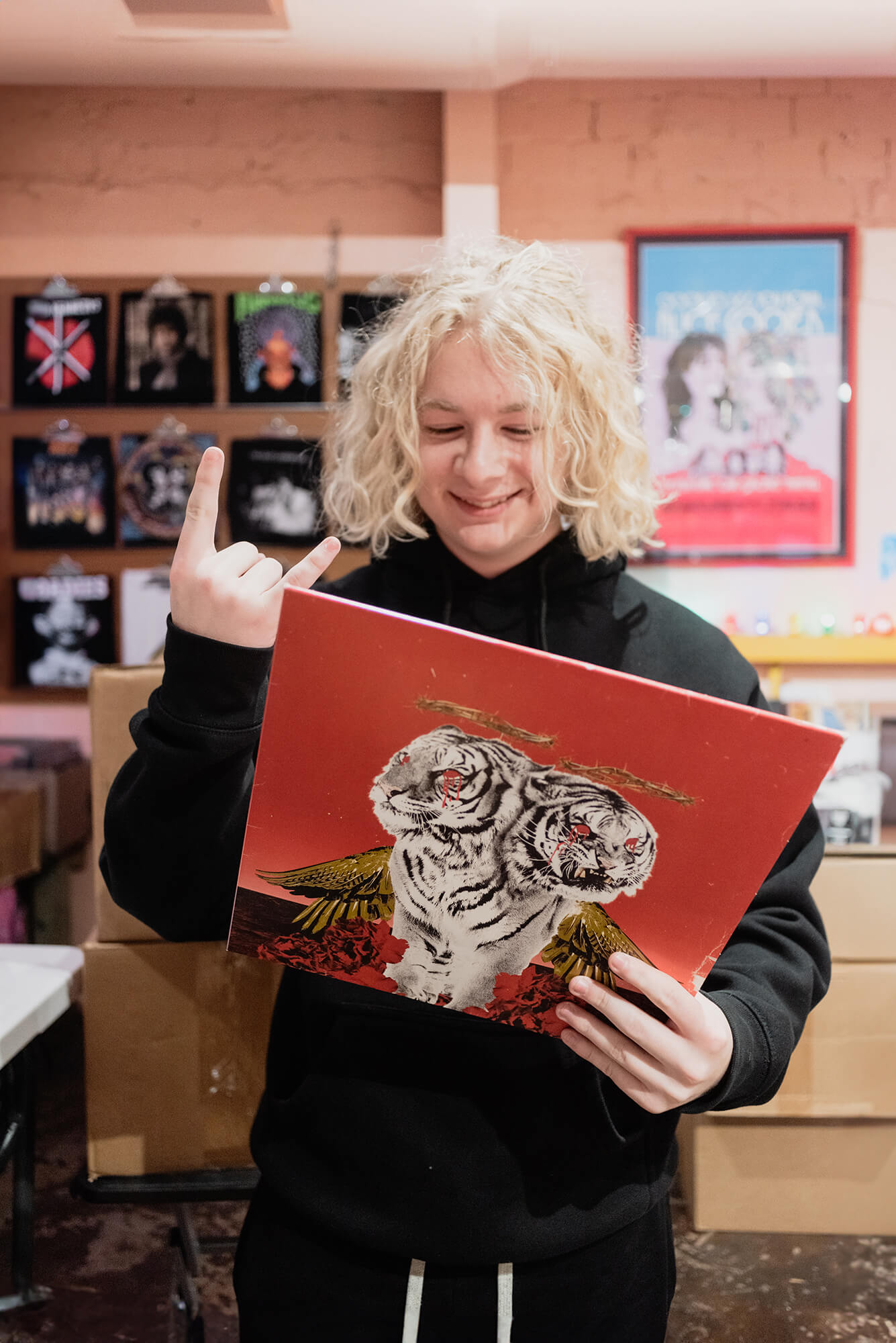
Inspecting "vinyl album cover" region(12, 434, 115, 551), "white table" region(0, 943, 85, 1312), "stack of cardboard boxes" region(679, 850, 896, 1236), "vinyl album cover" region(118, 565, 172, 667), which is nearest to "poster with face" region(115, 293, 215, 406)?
"vinyl album cover" region(12, 434, 115, 551)

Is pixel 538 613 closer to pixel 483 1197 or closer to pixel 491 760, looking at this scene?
pixel 491 760

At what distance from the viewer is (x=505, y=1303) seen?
2.79 ft

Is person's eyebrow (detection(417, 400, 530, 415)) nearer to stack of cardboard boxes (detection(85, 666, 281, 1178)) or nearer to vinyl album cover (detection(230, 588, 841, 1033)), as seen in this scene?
vinyl album cover (detection(230, 588, 841, 1033))

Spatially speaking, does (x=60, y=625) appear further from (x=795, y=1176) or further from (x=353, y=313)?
(x=795, y=1176)

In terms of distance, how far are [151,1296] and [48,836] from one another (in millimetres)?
1336

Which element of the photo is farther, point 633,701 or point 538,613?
point 538,613

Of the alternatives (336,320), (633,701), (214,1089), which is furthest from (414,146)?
(633,701)

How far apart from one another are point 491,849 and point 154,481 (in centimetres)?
241

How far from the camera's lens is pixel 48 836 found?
2.71 metres

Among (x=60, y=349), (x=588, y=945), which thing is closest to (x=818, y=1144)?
(x=588, y=945)

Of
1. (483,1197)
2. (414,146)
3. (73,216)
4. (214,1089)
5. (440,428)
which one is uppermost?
(414,146)

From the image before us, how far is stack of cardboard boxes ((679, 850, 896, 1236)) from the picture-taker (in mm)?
1805

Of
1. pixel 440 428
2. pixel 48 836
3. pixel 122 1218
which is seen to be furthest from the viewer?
pixel 48 836

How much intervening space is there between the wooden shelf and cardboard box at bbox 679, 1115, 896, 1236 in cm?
117
